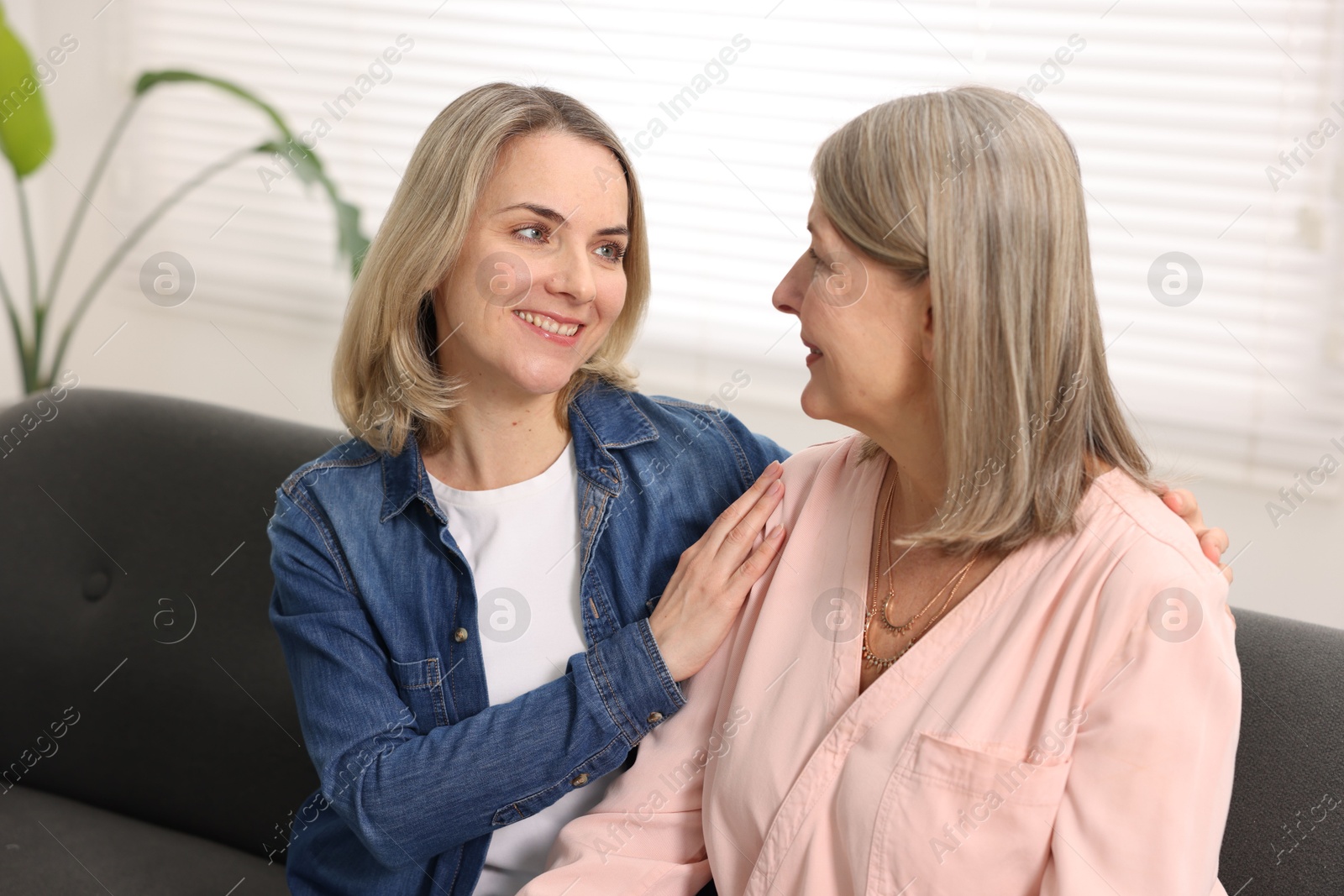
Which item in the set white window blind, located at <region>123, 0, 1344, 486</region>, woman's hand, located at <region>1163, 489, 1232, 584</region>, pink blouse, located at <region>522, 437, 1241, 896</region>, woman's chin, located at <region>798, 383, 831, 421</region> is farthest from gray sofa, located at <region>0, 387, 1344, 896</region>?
woman's hand, located at <region>1163, 489, 1232, 584</region>

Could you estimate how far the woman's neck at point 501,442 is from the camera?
1503 mm

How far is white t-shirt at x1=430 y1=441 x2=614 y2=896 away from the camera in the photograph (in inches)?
56.7

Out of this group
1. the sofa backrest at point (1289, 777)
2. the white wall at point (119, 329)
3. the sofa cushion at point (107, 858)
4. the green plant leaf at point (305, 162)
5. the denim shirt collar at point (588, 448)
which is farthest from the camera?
the white wall at point (119, 329)

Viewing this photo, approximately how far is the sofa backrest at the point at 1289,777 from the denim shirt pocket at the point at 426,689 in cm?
96

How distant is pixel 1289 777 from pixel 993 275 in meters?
0.70

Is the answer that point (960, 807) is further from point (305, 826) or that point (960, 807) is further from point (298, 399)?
point (298, 399)

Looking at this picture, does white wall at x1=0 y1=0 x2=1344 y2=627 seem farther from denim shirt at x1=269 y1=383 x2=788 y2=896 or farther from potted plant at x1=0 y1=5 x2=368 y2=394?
denim shirt at x1=269 y1=383 x2=788 y2=896

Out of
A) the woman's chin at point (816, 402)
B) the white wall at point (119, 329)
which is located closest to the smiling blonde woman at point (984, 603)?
the woman's chin at point (816, 402)

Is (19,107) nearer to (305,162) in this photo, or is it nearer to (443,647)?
(305,162)

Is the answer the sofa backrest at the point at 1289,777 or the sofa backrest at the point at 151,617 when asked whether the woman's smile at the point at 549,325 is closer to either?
the sofa backrest at the point at 151,617

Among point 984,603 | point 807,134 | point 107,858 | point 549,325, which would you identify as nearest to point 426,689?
point 549,325

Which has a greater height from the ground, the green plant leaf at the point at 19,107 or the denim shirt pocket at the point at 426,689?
the green plant leaf at the point at 19,107

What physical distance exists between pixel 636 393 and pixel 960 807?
0.79 m

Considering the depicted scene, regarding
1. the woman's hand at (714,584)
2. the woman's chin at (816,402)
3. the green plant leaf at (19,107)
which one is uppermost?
the green plant leaf at (19,107)
